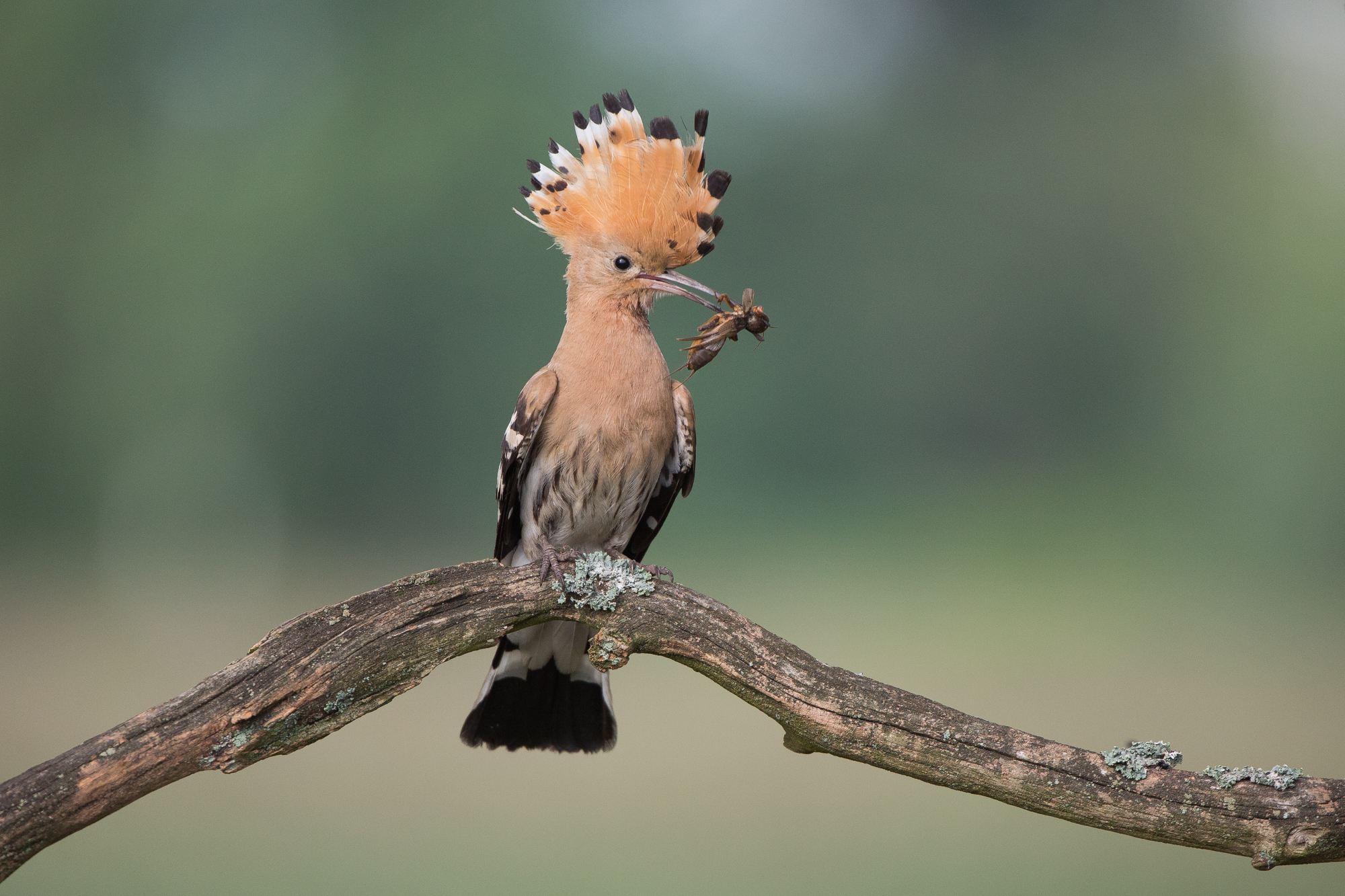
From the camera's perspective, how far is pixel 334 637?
1756 millimetres

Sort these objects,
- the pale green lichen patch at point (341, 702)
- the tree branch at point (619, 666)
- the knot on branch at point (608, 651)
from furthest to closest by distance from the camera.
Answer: the knot on branch at point (608, 651), the pale green lichen patch at point (341, 702), the tree branch at point (619, 666)

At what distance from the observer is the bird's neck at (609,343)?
2145mm

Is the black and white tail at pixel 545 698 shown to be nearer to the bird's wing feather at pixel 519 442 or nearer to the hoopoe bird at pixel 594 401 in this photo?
the hoopoe bird at pixel 594 401

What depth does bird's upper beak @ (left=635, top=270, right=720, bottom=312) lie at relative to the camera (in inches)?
84.9

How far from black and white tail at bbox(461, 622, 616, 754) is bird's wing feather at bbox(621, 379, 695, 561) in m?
0.24

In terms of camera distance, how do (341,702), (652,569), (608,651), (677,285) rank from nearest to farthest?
(341,702) → (608,651) → (652,569) → (677,285)

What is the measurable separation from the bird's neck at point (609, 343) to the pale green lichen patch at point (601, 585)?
40 cm

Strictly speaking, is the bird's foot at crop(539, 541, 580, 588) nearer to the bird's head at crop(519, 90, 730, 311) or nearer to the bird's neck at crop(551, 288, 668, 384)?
the bird's neck at crop(551, 288, 668, 384)

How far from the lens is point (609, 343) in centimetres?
216

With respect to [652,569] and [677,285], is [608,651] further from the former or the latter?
[677,285]

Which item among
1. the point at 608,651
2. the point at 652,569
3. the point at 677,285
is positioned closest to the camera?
the point at 608,651

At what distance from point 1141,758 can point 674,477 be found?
1051 mm

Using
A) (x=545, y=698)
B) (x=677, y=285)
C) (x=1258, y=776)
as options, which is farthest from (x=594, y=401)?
(x=1258, y=776)

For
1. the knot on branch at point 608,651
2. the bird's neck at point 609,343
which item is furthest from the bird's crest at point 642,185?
the knot on branch at point 608,651
